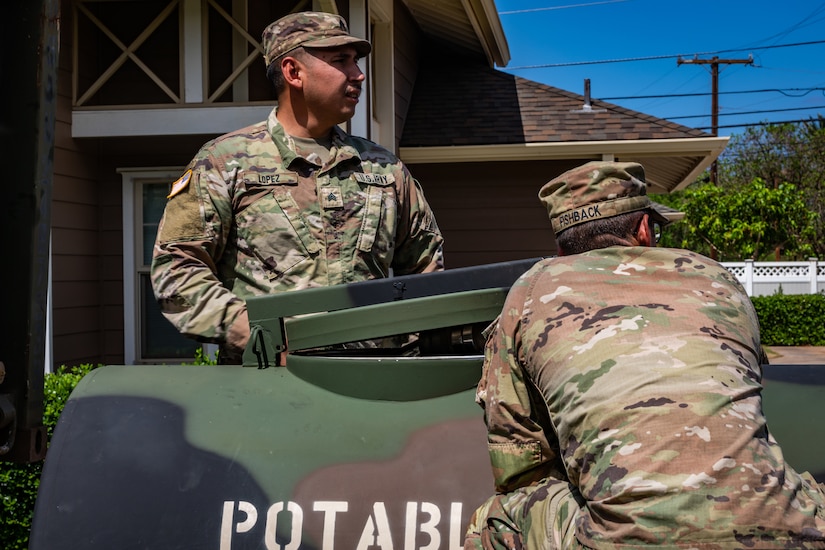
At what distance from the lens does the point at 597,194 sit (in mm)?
1908

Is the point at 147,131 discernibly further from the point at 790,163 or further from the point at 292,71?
the point at 790,163

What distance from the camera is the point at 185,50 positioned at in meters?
7.20

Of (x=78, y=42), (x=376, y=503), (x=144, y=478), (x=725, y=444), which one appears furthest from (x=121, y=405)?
(x=78, y=42)

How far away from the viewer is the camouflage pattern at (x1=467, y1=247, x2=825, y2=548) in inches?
58.7

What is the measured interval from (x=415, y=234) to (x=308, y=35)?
706mm

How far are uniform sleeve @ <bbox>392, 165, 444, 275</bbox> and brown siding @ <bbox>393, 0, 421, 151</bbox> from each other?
6.56 meters

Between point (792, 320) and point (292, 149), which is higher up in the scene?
point (292, 149)

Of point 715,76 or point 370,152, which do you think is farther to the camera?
point 715,76

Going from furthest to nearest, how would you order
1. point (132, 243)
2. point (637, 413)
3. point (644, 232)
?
1. point (132, 243)
2. point (644, 232)
3. point (637, 413)

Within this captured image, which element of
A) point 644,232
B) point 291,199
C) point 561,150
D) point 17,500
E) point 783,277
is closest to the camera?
point 644,232

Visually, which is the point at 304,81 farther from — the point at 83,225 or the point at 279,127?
the point at 83,225

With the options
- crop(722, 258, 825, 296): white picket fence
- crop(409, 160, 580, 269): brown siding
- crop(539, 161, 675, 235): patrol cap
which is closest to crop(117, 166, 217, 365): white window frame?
crop(409, 160, 580, 269): brown siding

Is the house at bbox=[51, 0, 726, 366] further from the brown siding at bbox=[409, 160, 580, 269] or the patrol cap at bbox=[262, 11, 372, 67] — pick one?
the patrol cap at bbox=[262, 11, 372, 67]

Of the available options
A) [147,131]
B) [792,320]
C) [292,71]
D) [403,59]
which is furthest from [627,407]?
[792,320]
